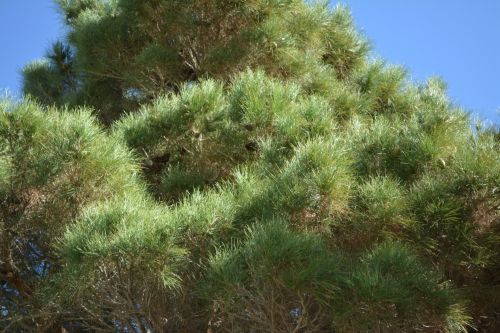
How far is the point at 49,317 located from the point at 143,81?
0.98 m

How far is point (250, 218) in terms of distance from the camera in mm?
1431

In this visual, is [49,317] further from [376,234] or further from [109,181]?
[376,234]

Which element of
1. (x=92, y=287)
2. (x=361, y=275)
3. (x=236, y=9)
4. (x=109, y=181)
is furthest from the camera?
(x=236, y=9)

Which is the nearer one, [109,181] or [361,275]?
[361,275]

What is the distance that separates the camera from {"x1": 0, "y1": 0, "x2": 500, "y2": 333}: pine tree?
4.10 ft

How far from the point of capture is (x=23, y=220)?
1.57 meters

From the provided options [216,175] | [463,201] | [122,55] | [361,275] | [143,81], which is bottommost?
[361,275]

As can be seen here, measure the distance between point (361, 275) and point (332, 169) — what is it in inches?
10.4

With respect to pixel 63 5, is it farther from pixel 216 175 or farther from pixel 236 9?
pixel 216 175

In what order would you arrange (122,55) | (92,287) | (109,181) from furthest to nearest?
(122,55), (109,181), (92,287)

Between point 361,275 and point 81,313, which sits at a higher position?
point 81,313

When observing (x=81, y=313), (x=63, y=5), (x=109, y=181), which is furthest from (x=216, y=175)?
(x=63, y=5)

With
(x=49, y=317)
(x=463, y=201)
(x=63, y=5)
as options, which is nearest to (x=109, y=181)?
(x=49, y=317)

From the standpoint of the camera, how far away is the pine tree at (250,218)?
4.10 ft
